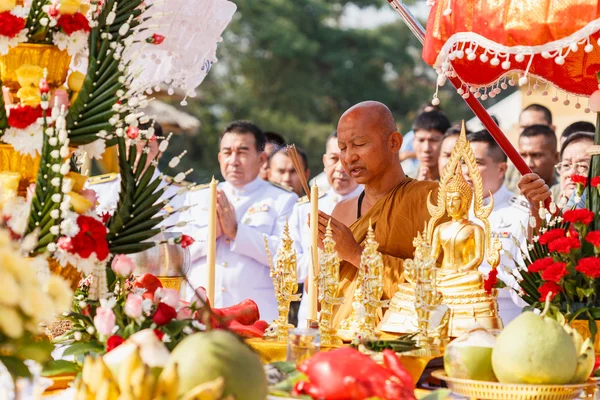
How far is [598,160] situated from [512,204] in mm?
2294

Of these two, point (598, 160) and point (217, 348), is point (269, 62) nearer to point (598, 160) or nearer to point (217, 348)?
point (598, 160)

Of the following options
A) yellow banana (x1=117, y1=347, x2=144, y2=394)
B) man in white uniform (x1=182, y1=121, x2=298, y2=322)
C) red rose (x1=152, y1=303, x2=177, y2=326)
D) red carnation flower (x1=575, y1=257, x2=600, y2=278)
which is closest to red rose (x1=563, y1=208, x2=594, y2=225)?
red carnation flower (x1=575, y1=257, x2=600, y2=278)

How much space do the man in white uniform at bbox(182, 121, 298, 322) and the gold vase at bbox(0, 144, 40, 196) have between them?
2743mm

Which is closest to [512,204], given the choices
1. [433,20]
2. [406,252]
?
[406,252]

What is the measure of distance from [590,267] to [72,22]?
5.80ft

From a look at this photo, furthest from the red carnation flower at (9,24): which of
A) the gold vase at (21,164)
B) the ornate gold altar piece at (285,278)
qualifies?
the ornate gold altar piece at (285,278)

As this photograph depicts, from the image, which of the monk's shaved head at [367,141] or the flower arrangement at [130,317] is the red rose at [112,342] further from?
the monk's shaved head at [367,141]

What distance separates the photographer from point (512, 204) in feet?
18.9

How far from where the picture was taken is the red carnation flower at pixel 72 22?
2.69m

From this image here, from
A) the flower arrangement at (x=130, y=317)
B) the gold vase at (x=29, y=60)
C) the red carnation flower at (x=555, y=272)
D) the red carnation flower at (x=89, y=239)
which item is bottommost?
the flower arrangement at (x=130, y=317)

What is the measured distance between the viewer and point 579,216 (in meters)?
3.18

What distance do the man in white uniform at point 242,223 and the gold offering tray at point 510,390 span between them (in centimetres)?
323

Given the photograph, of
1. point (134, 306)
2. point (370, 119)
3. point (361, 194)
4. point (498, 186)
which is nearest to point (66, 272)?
point (134, 306)

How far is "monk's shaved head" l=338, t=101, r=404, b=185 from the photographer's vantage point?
13.4ft
